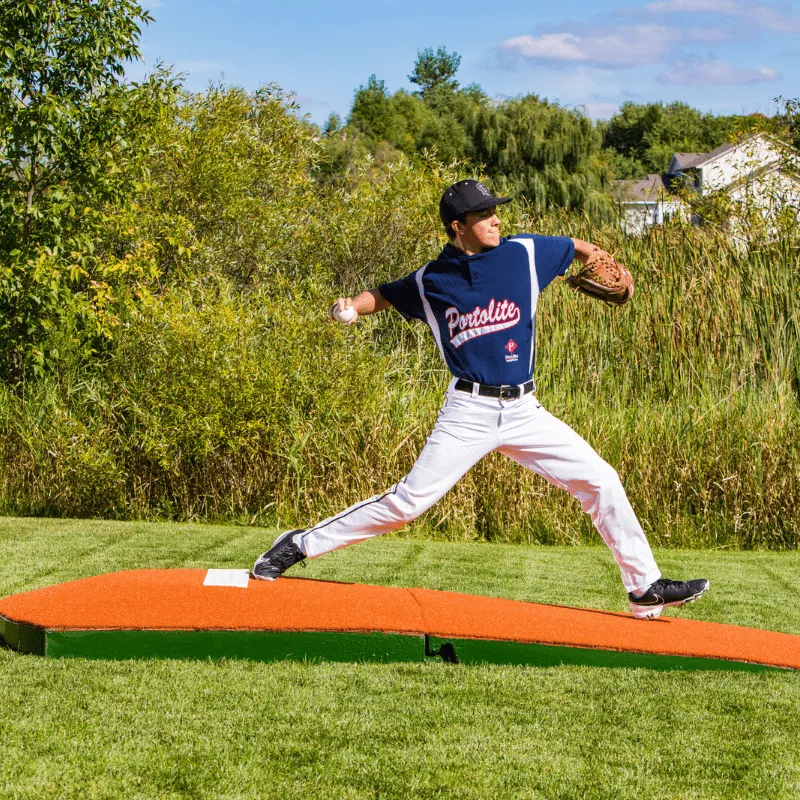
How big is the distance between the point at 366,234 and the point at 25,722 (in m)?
10.2

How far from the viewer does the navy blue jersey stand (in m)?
4.89

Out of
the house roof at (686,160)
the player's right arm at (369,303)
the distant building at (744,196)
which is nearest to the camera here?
the player's right arm at (369,303)

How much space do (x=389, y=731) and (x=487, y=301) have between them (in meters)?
2.10

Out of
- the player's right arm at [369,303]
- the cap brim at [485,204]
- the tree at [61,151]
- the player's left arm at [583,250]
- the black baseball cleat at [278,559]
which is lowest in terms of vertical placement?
the black baseball cleat at [278,559]

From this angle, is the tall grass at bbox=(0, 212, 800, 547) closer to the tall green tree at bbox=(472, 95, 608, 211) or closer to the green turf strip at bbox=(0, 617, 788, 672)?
the green turf strip at bbox=(0, 617, 788, 672)

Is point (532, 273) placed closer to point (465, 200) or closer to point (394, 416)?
point (465, 200)

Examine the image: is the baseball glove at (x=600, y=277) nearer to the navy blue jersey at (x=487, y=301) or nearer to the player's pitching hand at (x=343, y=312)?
the navy blue jersey at (x=487, y=301)

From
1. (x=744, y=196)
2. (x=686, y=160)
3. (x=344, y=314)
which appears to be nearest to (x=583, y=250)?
(x=344, y=314)

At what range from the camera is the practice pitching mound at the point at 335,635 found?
4535 mm

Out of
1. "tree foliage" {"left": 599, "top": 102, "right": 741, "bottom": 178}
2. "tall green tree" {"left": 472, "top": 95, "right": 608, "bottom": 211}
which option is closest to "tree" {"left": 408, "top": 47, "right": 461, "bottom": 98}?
"tree foliage" {"left": 599, "top": 102, "right": 741, "bottom": 178}

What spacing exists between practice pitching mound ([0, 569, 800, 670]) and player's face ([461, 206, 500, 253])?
1.72 m

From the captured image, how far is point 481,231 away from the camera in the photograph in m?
5.05

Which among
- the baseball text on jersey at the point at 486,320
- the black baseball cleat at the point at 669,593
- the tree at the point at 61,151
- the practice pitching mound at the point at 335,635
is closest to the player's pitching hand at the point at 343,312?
the baseball text on jersey at the point at 486,320

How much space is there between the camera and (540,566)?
7270mm
